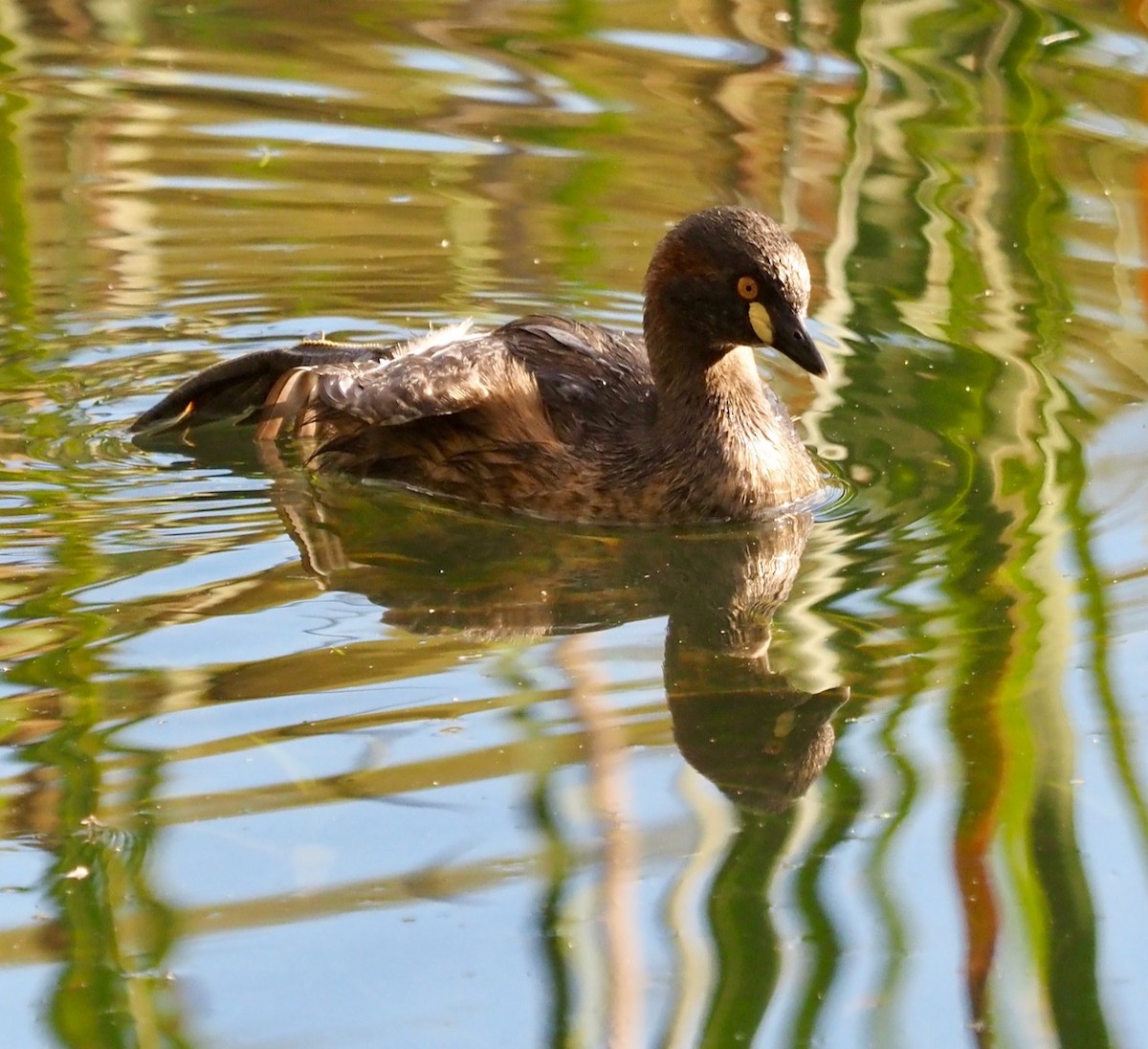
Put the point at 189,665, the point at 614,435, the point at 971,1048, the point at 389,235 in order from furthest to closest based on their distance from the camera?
the point at 389,235
the point at 614,435
the point at 189,665
the point at 971,1048

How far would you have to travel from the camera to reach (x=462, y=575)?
5.20m

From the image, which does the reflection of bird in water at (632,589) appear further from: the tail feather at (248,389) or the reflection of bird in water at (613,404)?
the tail feather at (248,389)

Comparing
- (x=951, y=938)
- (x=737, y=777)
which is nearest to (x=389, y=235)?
(x=737, y=777)

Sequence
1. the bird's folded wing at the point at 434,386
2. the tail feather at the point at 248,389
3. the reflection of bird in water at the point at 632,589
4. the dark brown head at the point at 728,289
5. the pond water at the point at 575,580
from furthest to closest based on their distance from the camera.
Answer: the tail feather at the point at 248,389, the bird's folded wing at the point at 434,386, the dark brown head at the point at 728,289, the reflection of bird in water at the point at 632,589, the pond water at the point at 575,580

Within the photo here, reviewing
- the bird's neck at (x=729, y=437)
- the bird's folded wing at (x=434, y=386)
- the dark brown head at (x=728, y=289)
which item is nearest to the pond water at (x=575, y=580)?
the bird's neck at (x=729, y=437)

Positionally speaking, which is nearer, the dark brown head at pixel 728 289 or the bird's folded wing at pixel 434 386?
the dark brown head at pixel 728 289

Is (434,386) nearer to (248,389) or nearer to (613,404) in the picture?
(613,404)

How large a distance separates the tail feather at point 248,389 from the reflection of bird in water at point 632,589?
1.07 ft

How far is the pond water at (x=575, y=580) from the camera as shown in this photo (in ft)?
11.2

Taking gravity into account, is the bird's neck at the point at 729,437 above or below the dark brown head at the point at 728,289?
below

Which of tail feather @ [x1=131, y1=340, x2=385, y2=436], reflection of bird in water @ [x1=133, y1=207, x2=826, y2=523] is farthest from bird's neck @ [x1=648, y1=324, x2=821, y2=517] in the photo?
tail feather @ [x1=131, y1=340, x2=385, y2=436]

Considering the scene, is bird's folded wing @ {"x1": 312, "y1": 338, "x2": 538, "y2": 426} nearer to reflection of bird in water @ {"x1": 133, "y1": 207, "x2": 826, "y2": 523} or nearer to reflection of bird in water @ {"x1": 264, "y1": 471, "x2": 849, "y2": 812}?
reflection of bird in water @ {"x1": 133, "y1": 207, "x2": 826, "y2": 523}

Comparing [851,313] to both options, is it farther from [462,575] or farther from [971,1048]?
[971,1048]

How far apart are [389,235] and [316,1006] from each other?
5.15 metres
